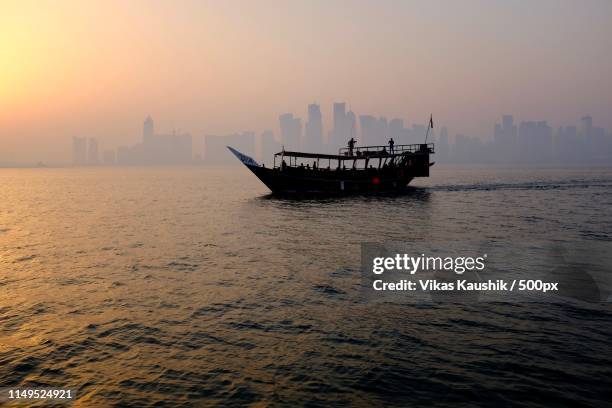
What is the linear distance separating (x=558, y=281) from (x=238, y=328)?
13.0 meters

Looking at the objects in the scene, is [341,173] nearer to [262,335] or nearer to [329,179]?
[329,179]

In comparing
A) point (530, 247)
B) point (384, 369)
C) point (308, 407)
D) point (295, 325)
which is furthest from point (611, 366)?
point (530, 247)

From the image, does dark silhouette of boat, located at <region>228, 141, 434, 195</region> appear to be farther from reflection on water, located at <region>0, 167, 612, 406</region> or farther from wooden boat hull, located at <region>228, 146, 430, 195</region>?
reflection on water, located at <region>0, 167, 612, 406</region>

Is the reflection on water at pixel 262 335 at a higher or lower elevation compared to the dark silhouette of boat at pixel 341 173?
lower

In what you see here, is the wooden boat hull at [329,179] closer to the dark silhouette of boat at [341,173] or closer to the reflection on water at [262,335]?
the dark silhouette of boat at [341,173]

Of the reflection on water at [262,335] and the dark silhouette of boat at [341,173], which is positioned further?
the dark silhouette of boat at [341,173]

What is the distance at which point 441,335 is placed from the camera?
36.3ft

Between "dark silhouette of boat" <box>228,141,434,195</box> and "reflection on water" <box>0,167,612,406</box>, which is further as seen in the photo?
"dark silhouette of boat" <box>228,141,434,195</box>

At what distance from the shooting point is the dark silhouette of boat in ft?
171

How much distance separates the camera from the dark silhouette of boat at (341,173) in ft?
171

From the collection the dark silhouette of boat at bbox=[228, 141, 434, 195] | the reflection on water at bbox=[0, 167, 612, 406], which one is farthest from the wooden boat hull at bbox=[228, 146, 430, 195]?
the reflection on water at bbox=[0, 167, 612, 406]

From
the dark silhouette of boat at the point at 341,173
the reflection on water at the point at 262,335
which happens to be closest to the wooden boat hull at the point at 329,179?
the dark silhouette of boat at the point at 341,173

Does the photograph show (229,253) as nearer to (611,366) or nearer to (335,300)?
(335,300)

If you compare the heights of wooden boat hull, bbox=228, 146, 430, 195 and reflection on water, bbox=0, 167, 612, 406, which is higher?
wooden boat hull, bbox=228, 146, 430, 195
